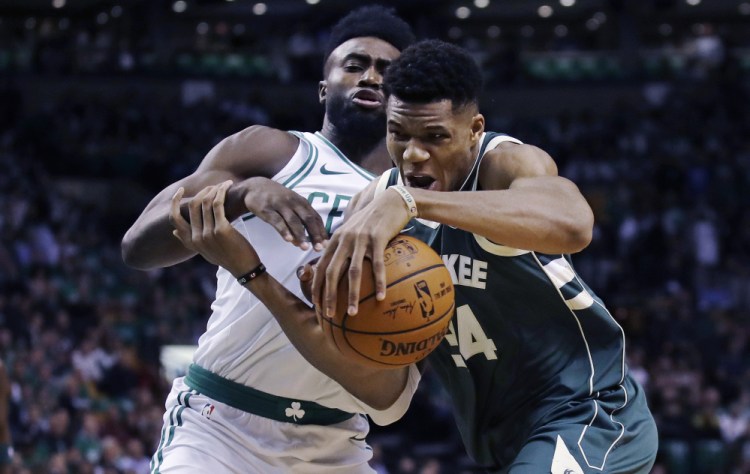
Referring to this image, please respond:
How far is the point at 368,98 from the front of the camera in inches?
177

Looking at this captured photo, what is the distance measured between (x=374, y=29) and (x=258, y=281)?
4.83 feet

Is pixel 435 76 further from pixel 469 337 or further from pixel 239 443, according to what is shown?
pixel 239 443

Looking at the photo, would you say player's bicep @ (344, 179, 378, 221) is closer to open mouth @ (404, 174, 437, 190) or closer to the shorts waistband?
open mouth @ (404, 174, 437, 190)

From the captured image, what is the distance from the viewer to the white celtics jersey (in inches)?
162

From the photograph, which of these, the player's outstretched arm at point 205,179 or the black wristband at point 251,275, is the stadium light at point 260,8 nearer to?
the player's outstretched arm at point 205,179

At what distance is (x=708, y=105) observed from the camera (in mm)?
19984

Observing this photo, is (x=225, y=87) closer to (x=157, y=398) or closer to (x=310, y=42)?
(x=310, y=42)

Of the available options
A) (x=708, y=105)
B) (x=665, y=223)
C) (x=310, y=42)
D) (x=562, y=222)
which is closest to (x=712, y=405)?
(x=665, y=223)

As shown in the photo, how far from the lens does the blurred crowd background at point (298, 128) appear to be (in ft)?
40.3

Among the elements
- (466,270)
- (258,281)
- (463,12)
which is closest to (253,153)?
(258,281)

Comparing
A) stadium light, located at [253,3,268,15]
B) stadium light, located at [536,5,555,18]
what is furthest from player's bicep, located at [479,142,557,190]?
stadium light, located at [536,5,555,18]

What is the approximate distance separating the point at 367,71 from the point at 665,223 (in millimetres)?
13544

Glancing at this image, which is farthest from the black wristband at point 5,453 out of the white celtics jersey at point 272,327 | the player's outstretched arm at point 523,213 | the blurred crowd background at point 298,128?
the player's outstretched arm at point 523,213

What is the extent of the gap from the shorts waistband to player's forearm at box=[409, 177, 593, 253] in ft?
3.96
